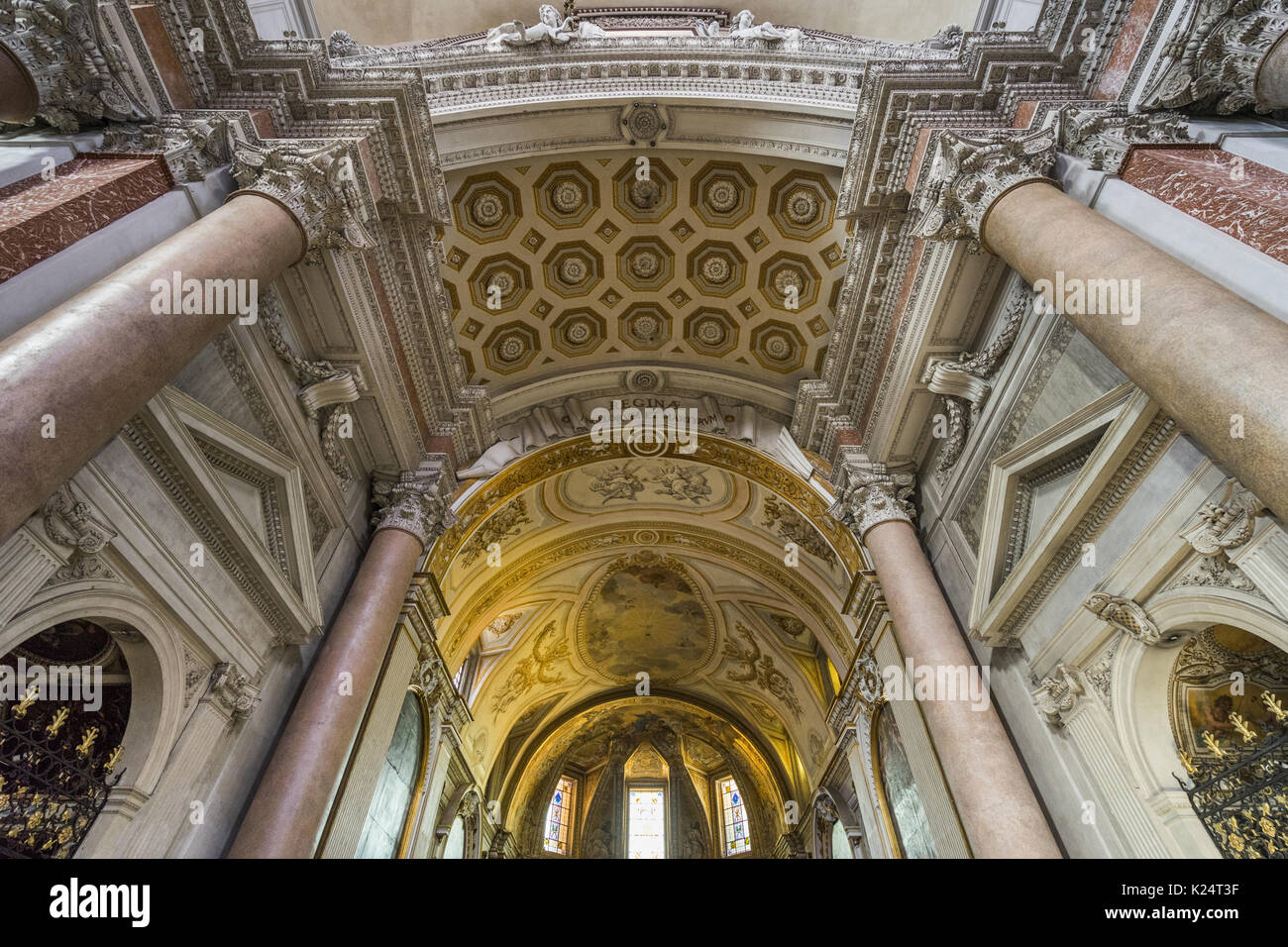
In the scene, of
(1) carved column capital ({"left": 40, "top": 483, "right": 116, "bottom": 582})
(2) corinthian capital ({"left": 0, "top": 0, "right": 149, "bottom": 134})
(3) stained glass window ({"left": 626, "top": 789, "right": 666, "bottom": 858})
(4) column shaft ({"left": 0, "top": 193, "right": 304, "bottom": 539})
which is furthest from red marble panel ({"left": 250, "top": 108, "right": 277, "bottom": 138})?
(3) stained glass window ({"left": 626, "top": 789, "right": 666, "bottom": 858})

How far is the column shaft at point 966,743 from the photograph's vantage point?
495 cm

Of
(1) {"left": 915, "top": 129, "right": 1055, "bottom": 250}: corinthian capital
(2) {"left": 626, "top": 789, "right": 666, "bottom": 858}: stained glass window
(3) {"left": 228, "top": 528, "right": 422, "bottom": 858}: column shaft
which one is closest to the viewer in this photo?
(3) {"left": 228, "top": 528, "right": 422, "bottom": 858}: column shaft

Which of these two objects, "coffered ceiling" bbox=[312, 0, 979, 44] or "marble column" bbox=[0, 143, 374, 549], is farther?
"coffered ceiling" bbox=[312, 0, 979, 44]

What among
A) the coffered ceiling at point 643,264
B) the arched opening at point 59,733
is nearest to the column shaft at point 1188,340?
the coffered ceiling at point 643,264

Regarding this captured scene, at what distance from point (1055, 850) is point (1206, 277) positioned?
4153mm

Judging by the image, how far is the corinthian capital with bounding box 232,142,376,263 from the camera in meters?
5.56

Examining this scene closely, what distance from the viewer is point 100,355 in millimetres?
3600

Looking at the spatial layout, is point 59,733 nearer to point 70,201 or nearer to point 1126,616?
point 70,201

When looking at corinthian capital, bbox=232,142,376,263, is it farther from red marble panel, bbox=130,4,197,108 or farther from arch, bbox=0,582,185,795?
arch, bbox=0,582,185,795

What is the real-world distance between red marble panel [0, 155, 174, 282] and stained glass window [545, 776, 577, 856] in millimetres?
17860

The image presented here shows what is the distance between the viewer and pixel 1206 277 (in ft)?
12.6

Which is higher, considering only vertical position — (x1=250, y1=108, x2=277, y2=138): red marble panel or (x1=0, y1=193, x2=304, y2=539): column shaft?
(x1=250, y1=108, x2=277, y2=138): red marble panel

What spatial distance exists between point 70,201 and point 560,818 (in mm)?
19458

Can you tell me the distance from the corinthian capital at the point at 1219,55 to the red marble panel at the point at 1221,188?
0.68 metres
